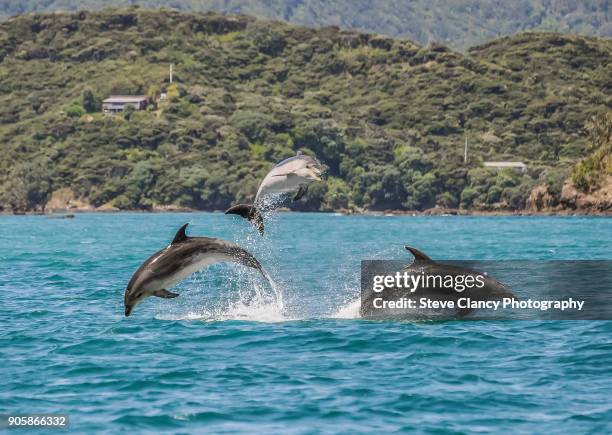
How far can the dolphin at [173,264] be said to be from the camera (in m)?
21.2

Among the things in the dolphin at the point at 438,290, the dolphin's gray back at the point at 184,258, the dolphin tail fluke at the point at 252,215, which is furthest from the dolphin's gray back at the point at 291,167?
the dolphin at the point at 438,290

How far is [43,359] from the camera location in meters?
21.3

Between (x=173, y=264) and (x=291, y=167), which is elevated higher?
(x=291, y=167)

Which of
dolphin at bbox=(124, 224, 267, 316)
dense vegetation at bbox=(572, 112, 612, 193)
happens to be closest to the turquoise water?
dolphin at bbox=(124, 224, 267, 316)

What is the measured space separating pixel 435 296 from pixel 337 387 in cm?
637

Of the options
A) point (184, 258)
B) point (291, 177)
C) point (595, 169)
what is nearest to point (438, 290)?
point (291, 177)

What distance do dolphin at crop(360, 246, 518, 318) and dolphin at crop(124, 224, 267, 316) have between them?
375cm

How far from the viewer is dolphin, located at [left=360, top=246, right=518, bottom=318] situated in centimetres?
2325

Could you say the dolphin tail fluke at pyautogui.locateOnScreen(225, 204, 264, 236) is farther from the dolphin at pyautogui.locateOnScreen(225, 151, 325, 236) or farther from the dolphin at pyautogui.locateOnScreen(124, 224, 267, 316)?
the dolphin at pyautogui.locateOnScreen(124, 224, 267, 316)

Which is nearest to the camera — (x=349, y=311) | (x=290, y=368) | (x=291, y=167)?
(x=290, y=368)

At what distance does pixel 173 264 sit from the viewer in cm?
2133

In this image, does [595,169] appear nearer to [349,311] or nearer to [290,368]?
[349,311]

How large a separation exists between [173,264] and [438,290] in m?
5.80

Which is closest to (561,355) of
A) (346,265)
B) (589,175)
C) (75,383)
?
(75,383)
